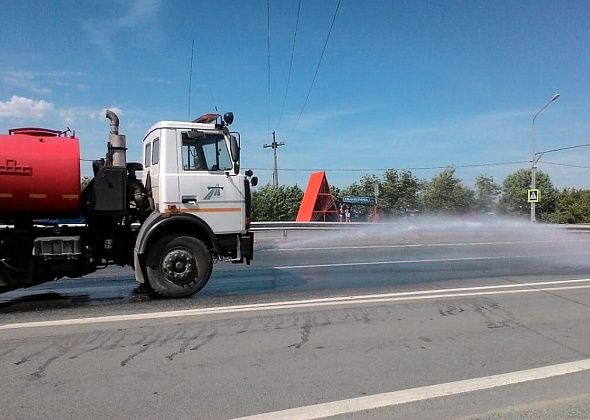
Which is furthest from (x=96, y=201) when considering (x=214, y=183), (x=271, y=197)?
(x=271, y=197)

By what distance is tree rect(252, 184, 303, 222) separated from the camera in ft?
106

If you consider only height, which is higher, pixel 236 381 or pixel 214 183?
pixel 214 183

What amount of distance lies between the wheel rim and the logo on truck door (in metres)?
0.94

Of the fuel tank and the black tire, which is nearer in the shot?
the fuel tank

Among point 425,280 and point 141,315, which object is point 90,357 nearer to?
point 141,315

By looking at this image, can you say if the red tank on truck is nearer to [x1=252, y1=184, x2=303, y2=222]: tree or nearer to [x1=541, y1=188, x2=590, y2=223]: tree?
[x1=252, y1=184, x2=303, y2=222]: tree

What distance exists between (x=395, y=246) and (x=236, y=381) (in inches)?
617

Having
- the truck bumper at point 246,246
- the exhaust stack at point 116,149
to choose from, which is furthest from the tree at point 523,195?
the exhaust stack at point 116,149

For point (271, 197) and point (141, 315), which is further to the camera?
point (271, 197)

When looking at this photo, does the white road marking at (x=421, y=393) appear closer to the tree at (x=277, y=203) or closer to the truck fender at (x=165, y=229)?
the truck fender at (x=165, y=229)

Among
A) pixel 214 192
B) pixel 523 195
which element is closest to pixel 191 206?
pixel 214 192

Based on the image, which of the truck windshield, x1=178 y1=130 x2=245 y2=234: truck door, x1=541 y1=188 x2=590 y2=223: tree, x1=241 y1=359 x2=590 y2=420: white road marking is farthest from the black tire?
x1=541 y1=188 x2=590 y2=223: tree

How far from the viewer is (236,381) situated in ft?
15.0

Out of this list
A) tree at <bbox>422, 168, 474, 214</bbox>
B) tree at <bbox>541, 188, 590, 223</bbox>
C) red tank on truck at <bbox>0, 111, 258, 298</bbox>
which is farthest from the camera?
tree at <bbox>422, 168, 474, 214</bbox>
